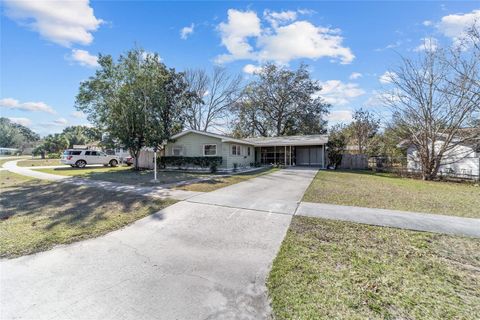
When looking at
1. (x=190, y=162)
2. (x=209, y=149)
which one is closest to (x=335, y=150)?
(x=209, y=149)

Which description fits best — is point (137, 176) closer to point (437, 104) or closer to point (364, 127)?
point (437, 104)

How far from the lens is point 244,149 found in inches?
832

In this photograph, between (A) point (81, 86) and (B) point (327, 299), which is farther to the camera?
(A) point (81, 86)

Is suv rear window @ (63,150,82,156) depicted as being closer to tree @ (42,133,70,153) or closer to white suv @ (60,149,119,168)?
white suv @ (60,149,119,168)

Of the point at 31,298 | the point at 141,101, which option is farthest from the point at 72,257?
the point at 141,101

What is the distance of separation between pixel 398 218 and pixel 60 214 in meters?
9.07

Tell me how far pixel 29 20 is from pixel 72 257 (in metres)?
9.98

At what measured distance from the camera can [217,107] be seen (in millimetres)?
32688

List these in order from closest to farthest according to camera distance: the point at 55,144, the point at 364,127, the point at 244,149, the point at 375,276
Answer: the point at 375,276 → the point at 244,149 → the point at 364,127 → the point at 55,144

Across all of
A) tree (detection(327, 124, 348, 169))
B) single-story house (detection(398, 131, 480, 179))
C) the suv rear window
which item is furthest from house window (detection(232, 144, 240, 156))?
the suv rear window

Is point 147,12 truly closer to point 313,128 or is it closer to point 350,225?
point 350,225

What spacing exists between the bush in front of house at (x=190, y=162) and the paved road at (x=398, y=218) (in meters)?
10.9

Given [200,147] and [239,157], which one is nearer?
[200,147]

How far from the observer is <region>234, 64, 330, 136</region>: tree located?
32.6m
